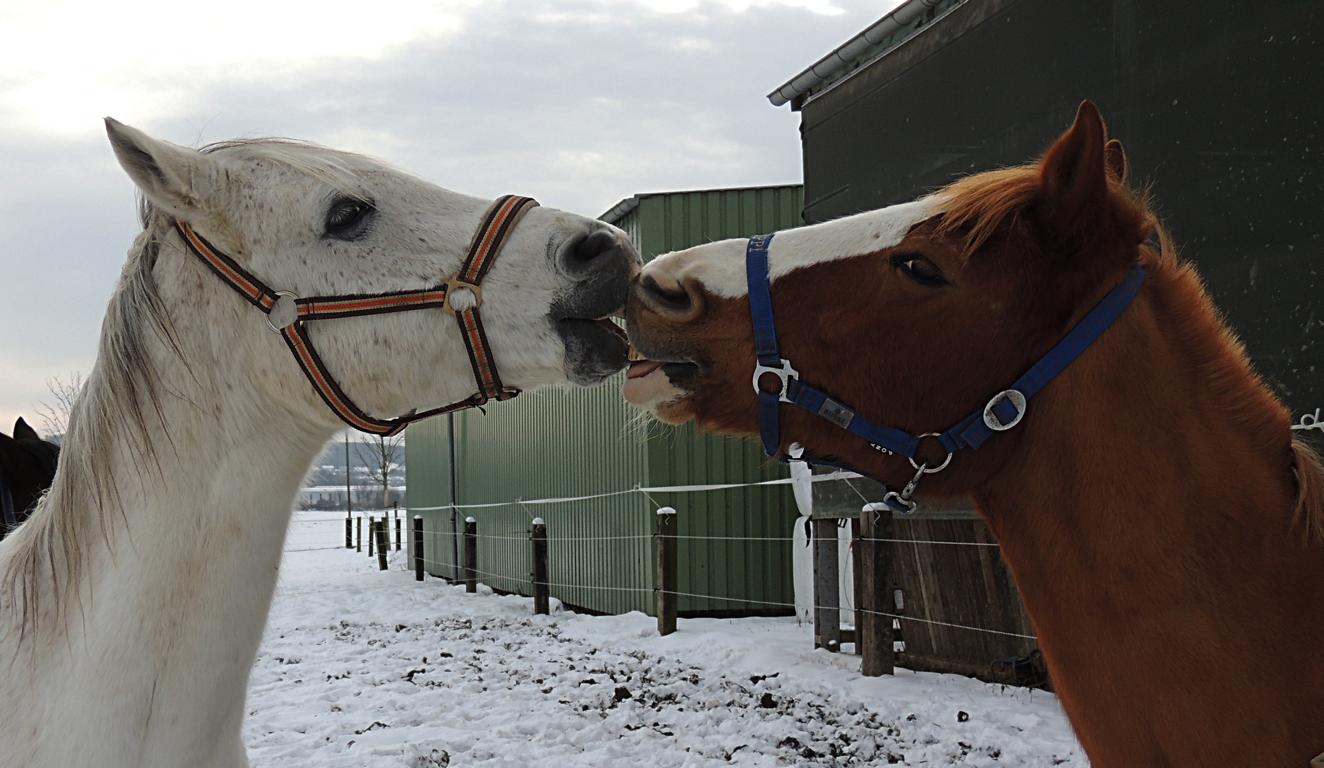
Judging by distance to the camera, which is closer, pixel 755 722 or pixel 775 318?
pixel 775 318

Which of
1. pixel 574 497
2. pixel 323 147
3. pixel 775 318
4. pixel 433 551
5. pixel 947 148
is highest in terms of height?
pixel 947 148

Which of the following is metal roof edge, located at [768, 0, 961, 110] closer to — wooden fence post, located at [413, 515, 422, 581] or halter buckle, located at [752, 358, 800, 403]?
halter buckle, located at [752, 358, 800, 403]

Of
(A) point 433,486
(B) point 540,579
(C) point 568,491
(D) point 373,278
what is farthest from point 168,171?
(A) point 433,486

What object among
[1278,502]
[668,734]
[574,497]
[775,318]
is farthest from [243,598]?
[574,497]

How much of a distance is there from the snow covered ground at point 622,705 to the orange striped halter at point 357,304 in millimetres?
1616

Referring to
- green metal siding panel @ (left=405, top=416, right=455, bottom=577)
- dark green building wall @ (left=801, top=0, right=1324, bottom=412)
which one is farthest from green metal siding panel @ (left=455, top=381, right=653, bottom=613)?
dark green building wall @ (left=801, top=0, right=1324, bottom=412)

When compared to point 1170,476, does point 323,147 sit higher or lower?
higher

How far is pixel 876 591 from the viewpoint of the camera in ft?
21.7

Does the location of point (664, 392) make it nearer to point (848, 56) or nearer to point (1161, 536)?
point (1161, 536)

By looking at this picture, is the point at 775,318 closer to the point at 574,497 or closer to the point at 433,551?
the point at 574,497

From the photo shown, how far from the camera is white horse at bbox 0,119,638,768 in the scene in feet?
5.58

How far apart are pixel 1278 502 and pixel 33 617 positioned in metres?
2.33

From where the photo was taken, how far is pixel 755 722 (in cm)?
562

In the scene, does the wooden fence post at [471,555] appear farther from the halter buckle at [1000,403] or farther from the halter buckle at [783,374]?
the halter buckle at [1000,403]
